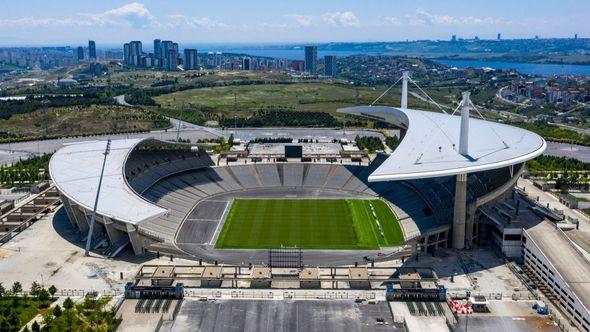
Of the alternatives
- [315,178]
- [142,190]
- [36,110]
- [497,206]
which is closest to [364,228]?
[497,206]

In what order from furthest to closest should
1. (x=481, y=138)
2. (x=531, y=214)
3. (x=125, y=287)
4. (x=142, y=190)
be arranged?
(x=142, y=190)
(x=481, y=138)
(x=531, y=214)
(x=125, y=287)

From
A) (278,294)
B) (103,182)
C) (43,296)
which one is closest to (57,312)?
(43,296)

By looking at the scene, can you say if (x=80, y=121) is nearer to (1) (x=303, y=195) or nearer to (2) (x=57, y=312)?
(1) (x=303, y=195)

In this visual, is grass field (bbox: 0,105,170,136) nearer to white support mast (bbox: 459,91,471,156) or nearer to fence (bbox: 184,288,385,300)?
fence (bbox: 184,288,385,300)

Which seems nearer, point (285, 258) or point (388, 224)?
point (285, 258)

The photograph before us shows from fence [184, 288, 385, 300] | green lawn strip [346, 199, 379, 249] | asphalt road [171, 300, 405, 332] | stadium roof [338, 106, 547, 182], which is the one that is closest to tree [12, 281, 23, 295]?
fence [184, 288, 385, 300]

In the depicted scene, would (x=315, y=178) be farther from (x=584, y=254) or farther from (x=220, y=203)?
(x=584, y=254)

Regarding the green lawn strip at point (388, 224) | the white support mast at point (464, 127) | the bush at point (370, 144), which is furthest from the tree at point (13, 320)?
the bush at point (370, 144)
